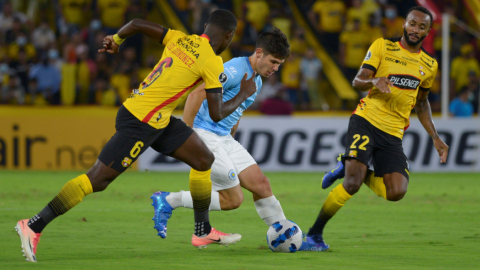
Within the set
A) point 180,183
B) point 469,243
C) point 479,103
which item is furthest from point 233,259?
point 479,103

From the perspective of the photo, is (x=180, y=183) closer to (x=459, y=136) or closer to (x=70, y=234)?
(x=70, y=234)

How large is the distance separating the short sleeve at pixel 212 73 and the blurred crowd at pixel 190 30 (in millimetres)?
9797

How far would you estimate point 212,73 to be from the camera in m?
5.52

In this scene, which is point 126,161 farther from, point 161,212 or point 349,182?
point 349,182

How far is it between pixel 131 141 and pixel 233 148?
1226 mm

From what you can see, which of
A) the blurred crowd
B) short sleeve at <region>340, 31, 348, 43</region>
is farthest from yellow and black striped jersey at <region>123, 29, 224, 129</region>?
short sleeve at <region>340, 31, 348, 43</region>

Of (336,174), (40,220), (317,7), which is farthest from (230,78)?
(317,7)

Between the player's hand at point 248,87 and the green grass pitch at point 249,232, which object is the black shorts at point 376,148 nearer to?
the green grass pitch at point 249,232

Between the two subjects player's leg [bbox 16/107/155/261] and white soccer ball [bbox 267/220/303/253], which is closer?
player's leg [bbox 16/107/155/261]

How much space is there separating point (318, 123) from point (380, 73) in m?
8.19

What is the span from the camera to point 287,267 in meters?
5.15

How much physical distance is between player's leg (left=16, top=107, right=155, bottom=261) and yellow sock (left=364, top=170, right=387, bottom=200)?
233cm

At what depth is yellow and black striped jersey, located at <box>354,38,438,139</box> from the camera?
6.68m

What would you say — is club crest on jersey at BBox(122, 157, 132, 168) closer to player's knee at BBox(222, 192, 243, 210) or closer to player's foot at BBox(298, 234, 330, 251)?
player's knee at BBox(222, 192, 243, 210)
